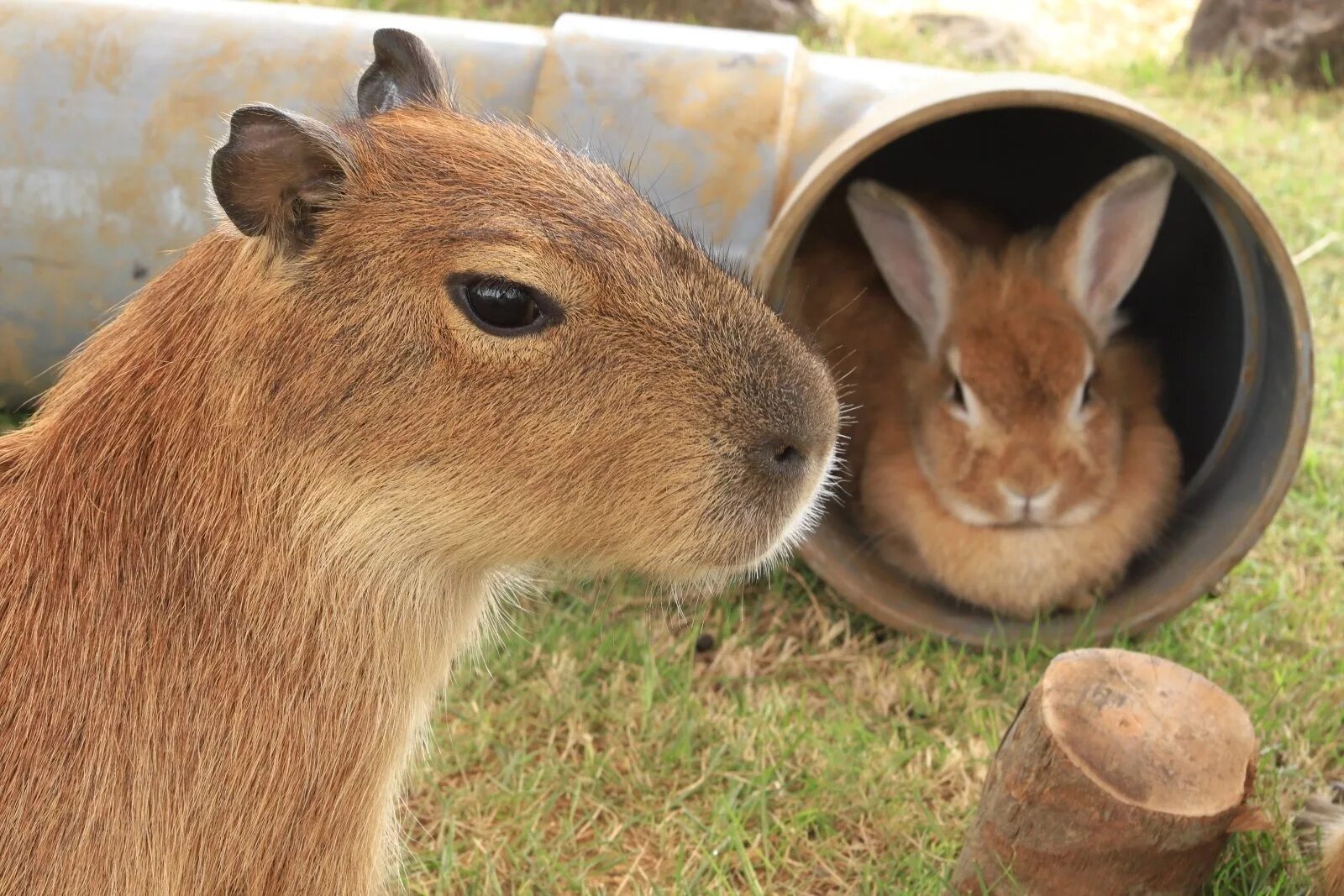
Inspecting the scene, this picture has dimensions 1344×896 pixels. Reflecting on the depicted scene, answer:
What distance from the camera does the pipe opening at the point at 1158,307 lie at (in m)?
3.30

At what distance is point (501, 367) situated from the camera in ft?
6.29

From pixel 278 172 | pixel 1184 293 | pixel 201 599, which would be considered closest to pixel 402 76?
pixel 278 172

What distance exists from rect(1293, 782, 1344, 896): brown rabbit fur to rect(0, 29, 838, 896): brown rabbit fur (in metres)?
1.32

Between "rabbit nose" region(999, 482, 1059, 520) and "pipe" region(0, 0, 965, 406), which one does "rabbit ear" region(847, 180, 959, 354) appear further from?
"rabbit nose" region(999, 482, 1059, 520)

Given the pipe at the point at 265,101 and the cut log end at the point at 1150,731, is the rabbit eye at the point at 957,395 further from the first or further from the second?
the cut log end at the point at 1150,731

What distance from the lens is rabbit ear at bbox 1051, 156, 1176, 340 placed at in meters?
3.71

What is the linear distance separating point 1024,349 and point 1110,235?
44cm

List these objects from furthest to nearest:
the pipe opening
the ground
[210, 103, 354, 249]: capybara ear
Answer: the pipe opening < the ground < [210, 103, 354, 249]: capybara ear

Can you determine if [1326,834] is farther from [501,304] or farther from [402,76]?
[402,76]

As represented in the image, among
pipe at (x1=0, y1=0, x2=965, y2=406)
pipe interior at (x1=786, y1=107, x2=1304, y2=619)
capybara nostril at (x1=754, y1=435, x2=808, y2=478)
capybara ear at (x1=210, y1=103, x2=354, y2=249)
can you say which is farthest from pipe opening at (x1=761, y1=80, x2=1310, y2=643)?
capybara ear at (x1=210, y1=103, x2=354, y2=249)

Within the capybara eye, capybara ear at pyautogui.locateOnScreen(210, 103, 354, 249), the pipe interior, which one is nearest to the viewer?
capybara ear at pyautogui.locateOnScreen(210, 103, 354, 249)

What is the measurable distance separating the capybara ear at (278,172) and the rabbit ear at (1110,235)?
246cm

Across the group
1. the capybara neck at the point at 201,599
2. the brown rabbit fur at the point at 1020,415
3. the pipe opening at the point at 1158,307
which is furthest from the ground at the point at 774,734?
the capybara neck at the point at 201,599

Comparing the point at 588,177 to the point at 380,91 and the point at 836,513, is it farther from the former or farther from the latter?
the point at 836,513
